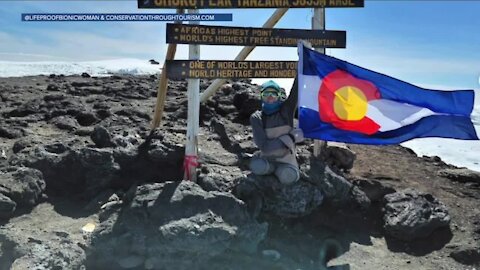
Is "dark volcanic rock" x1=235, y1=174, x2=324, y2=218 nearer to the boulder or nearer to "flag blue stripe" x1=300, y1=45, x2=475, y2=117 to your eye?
"flag blue stripe" x1=300, y1=45, x2=475, y2=117

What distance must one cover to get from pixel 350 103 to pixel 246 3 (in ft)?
5.54

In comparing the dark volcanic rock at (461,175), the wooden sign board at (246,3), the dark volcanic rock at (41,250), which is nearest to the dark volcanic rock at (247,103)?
the wooden sign board at (246,3)

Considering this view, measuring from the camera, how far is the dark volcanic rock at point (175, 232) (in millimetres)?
5246

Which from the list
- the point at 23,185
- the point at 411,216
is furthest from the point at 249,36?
the point at 23,185

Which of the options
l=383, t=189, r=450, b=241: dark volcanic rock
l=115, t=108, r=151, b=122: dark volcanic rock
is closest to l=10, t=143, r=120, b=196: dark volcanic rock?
l=115, t=108, r=151, b=122: dark volcanic rock

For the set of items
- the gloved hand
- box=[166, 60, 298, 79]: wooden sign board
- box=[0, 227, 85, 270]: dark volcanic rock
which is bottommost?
box=[0, 227, 85, 270]: dark volcanic rock

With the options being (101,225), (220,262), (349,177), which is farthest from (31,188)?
(349,177)

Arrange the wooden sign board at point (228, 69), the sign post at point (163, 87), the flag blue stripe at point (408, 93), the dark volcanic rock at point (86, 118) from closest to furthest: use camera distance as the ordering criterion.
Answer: the flag blue stripe at point (408, 93) < the wooden sign board at point (228, 69) < the sign post at point (163, 87) < the dark volcanic rock at point (86, 118)

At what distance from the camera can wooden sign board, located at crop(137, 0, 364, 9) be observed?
602 centimetres

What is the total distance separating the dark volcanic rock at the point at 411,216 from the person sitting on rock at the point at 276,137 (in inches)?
58.1

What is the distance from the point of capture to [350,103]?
598cm

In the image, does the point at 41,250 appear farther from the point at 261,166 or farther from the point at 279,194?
the point at 279,194

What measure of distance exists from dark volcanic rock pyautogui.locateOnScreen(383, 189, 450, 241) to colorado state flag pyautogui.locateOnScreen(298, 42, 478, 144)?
1046 mm

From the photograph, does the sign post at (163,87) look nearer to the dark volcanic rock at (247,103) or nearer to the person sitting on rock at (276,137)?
the person sitting on rock at (276,137)
